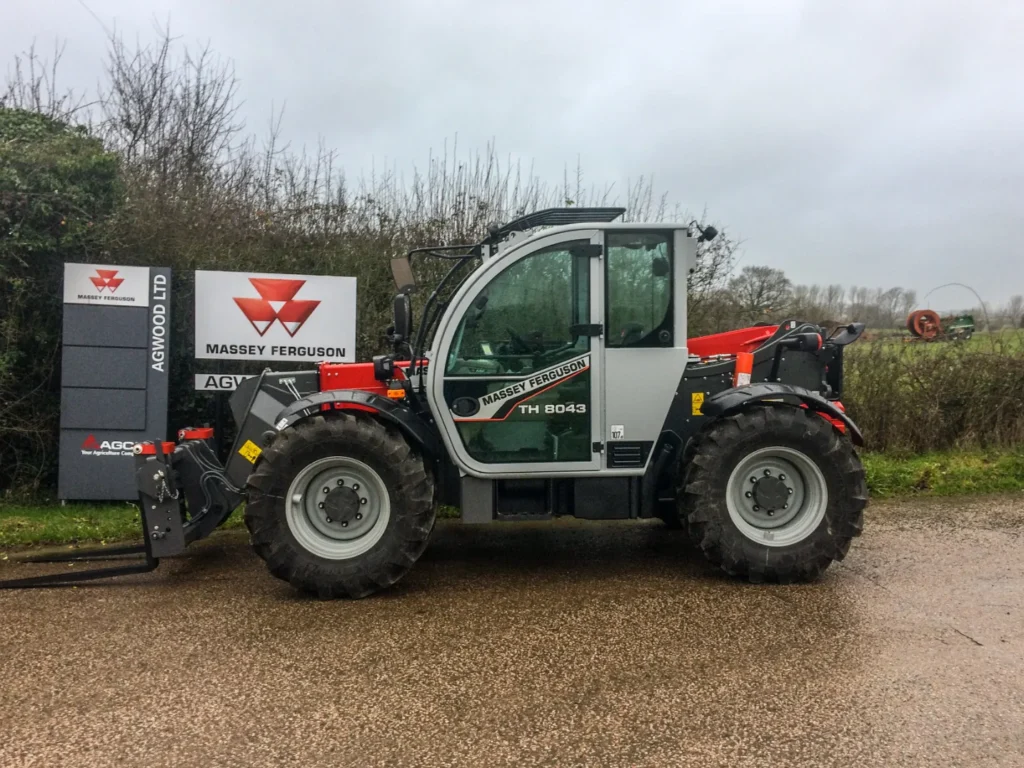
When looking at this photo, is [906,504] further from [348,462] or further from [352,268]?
[352,268]

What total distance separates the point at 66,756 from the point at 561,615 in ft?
7.99

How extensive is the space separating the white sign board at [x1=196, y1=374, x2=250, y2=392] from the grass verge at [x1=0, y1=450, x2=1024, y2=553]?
1291 millimetres

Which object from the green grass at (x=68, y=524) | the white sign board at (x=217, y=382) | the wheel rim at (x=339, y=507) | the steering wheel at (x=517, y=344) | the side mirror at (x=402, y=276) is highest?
the side mirror at (x=402, y=276)

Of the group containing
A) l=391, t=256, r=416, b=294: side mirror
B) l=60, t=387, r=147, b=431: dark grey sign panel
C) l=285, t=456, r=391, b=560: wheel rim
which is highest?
l=391, t=256, r=416, b=294: side mirror

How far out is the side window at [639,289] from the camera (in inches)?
189

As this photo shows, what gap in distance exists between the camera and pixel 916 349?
903 cm

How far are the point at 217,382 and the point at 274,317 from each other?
848 mm

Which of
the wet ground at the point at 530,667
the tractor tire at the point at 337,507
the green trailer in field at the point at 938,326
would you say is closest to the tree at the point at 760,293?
the green trailer in field at the point at 938,326

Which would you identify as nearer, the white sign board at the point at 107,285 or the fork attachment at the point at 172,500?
the fork attachment at the point at 172,500

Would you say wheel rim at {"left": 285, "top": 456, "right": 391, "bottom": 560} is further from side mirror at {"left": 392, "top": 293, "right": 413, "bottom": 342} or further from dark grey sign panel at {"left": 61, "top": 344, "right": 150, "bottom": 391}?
dark grey sign panel at {"left": 61, "top": 344, "right": 150, "bottom": 391}

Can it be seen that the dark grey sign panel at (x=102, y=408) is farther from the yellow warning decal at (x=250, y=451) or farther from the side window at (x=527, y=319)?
the side window at (x=527, y=319)

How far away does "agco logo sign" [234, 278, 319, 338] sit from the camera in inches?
287

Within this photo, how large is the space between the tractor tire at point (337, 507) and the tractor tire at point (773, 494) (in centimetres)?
173

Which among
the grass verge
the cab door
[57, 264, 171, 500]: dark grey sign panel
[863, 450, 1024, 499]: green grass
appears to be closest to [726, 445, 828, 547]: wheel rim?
the cab door
